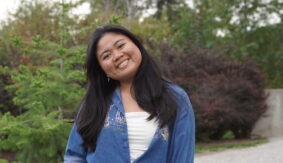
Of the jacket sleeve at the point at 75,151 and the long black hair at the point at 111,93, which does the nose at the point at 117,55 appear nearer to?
the long black hair at the point at 111,93

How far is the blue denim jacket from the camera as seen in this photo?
6.18 feet

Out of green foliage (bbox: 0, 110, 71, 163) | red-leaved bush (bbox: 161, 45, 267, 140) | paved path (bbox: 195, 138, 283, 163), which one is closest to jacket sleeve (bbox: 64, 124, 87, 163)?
green foliage (bbox: 0, 110, 71, 163)

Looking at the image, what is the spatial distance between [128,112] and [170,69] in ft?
27.1

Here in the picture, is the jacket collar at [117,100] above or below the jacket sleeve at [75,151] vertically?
above

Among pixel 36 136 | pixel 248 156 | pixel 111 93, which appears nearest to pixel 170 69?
pixel 248 156

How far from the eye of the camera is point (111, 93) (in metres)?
2.13

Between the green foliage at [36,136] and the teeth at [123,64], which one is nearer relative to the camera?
the teeth at [123,64]

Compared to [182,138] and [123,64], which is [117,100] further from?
[182,138]

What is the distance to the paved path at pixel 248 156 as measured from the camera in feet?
25.8

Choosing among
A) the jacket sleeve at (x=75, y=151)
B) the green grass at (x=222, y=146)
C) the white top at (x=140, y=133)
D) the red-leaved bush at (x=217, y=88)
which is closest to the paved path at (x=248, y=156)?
the green grass at (x=222, y=146)

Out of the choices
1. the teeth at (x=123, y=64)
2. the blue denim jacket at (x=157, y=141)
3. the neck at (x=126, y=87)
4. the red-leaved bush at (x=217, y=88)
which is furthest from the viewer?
the red-leaved bush at (x=217, y=88)

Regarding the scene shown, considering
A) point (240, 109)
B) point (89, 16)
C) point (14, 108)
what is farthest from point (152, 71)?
point (89, 16)

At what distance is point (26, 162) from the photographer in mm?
4359

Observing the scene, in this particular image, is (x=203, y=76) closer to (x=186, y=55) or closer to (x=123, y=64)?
(x=186, y=55)
